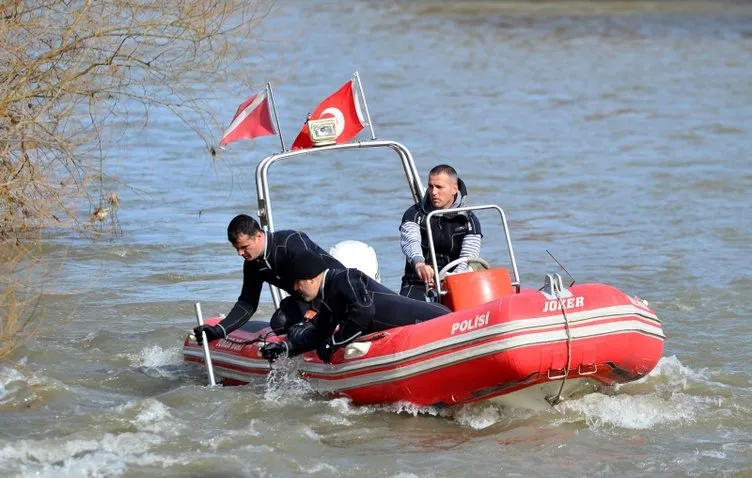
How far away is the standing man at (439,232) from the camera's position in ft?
25.7

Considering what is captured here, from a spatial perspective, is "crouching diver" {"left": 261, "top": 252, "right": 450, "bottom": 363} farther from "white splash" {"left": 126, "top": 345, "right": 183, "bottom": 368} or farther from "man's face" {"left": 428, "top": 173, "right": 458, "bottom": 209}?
"white splash" {"left": 126, "top": 345, "right": 183, "bottom": 368}

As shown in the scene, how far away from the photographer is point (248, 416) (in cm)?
718

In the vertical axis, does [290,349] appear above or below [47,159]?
below

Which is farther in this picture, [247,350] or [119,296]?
[119,296]

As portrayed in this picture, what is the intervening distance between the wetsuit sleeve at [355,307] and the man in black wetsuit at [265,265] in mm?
238

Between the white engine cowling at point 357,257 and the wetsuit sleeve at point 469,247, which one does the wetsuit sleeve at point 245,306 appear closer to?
the white engine cowling at point 357,257

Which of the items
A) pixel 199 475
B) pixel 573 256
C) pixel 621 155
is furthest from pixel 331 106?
pixel 621 155

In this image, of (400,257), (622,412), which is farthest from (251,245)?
(400,257)

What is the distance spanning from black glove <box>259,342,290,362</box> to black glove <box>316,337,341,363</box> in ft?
0.58

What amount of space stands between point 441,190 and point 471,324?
134 centimetres

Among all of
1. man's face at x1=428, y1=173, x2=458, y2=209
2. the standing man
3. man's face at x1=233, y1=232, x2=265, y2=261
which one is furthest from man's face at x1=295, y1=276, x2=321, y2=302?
man's face at x1=428, y1=173, x2=458, y2=209

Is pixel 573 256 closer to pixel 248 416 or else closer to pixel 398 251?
pixel 398 251

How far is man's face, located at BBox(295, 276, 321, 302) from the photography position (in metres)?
6.77

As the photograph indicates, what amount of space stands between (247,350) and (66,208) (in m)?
1.44
